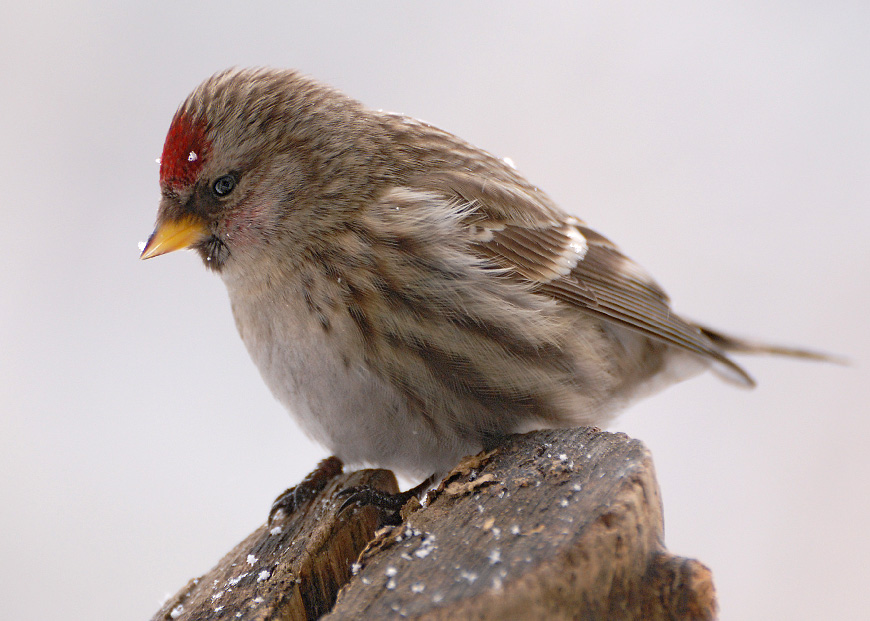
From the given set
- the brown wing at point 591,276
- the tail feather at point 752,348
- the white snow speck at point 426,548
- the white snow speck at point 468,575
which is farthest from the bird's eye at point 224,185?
the tail feather at point 752,348

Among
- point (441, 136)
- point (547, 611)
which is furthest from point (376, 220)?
point (547, 611)

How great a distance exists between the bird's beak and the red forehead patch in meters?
0.08

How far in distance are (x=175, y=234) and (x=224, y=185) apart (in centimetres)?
15

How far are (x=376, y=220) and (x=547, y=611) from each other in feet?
3.29

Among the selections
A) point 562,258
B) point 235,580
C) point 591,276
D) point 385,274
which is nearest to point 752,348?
point 591,276

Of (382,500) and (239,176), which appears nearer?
(382,500)

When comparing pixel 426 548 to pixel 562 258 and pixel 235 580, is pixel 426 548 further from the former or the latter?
pixel 562 258

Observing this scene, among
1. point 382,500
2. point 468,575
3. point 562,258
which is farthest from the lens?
point 562,258

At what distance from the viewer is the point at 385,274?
160cm

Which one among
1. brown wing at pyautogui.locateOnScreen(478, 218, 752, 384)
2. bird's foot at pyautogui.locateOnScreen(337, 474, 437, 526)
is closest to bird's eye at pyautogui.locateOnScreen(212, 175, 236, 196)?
brown wing at pyautogui.locateOnScreen(478, 218, 752, 384)

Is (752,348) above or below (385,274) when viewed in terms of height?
below

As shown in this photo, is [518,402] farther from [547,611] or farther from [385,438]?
[547,611]

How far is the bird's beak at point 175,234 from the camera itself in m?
1.75

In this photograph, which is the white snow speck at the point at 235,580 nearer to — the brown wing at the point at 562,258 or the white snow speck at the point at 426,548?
the white snow speck at the point at 426,548
